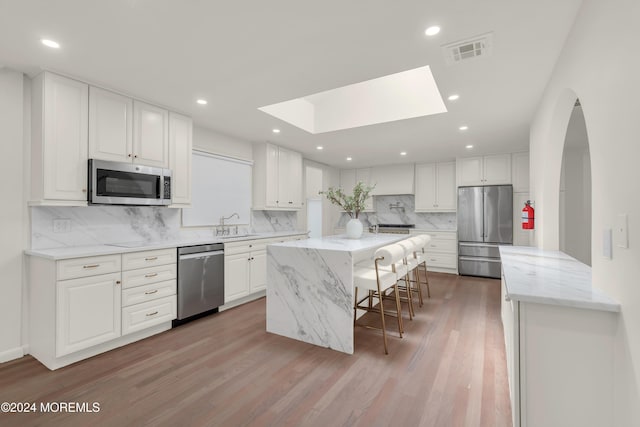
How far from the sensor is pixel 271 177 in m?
4.91

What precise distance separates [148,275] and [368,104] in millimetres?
3358

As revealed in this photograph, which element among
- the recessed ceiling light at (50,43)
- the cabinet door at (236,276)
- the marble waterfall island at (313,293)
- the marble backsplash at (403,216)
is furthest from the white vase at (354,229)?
the marble backsplash at (403,216)

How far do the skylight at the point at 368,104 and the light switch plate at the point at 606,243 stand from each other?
2399 mm

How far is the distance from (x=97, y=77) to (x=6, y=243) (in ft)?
5.35

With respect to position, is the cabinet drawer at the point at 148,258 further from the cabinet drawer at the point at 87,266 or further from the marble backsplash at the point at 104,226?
the marble backsplash at the point at 104,226

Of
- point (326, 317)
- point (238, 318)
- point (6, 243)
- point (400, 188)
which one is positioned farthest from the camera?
point (400, 188)

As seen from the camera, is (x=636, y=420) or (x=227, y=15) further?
(x=227, y=15)

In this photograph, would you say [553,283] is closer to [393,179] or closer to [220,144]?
[220,144]

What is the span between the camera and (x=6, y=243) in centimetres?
248

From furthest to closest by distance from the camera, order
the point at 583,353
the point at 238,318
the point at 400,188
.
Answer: the point at 400,188 → the point at 238,318 → the point at 583,353

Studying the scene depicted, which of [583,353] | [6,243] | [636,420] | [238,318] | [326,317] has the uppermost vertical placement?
[6,243]

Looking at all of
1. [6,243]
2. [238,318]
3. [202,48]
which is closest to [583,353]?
[202,48]

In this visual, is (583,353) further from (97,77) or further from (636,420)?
(97,77)

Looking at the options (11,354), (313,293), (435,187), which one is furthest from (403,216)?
(11,354)
